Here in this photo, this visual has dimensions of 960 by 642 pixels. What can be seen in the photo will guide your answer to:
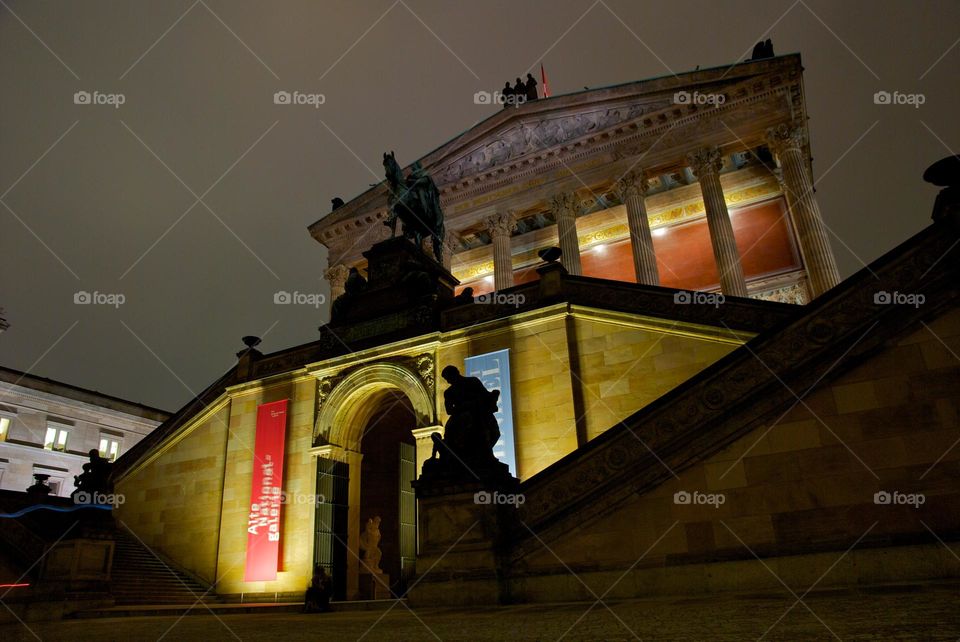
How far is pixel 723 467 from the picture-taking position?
679cm

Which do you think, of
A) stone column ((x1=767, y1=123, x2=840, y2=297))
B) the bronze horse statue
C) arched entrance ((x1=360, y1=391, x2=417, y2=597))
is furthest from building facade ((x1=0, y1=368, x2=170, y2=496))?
stone column ((x1=767, y1=123, x2=840, y2=297))

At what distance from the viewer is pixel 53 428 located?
33625 millimetres

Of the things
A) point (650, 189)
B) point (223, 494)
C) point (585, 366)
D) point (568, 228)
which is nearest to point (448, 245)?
point (568, 228)

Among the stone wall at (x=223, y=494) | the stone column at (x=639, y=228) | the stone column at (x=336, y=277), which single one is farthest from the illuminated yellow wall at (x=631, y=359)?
the stone column at (x=336, y=277)

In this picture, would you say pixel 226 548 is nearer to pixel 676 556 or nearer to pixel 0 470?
pixel 676 556

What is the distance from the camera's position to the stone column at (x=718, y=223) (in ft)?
78.0

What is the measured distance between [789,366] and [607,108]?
2503cm

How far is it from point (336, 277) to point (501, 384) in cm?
2263

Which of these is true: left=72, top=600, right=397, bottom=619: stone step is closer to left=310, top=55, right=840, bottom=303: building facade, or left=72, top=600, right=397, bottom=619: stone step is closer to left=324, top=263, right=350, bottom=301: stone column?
left=310, top=55, right=840, bottom=303: building facade

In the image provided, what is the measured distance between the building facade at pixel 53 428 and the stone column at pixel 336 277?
16152 millimetres

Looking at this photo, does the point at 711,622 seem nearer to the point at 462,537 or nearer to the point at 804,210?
the point at 462,537

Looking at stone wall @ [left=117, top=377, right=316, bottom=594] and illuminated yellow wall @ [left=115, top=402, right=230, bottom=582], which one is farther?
illuminated yellow wall @ [left=115, top=402, right=230, bottom=582]

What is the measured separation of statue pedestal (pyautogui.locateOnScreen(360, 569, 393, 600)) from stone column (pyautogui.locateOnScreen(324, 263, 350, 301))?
18.8 m

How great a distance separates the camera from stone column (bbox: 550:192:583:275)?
2717cm
